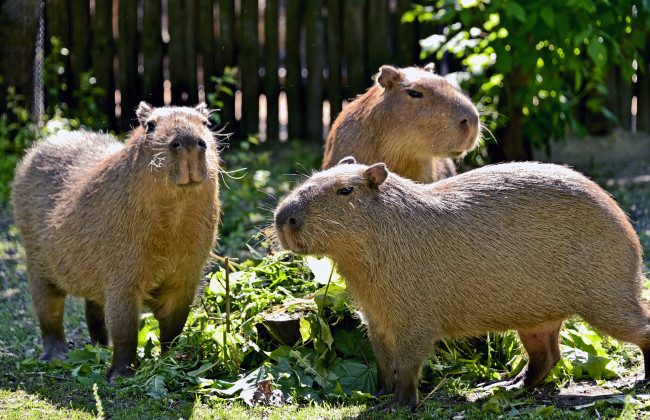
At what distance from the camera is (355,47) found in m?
10.0

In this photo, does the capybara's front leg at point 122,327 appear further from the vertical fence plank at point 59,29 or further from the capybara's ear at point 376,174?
the vertical fence plank at point 59,29

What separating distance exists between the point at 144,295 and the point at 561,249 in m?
2.11

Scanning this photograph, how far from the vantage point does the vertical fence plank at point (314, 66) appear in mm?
9977

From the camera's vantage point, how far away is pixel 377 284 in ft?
13.2

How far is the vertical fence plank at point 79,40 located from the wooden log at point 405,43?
11.6 ft

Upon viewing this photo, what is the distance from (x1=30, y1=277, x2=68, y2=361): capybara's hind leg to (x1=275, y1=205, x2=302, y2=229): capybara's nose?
6.24 ft

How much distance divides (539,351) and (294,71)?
642cm

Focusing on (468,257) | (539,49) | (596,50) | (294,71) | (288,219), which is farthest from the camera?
(294,71)

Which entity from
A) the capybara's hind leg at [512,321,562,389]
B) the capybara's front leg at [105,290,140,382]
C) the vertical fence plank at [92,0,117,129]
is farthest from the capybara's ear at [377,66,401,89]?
the vertical fence plank at [92,0,117,129]

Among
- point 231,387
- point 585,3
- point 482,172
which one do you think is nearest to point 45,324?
point 231,387

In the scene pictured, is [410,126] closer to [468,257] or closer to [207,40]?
[468,257]

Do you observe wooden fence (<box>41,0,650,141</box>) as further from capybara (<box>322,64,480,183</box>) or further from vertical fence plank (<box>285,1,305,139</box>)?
capybara (<box>322,64,480,183</box>)

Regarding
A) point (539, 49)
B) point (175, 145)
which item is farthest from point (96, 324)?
point (539, 49)

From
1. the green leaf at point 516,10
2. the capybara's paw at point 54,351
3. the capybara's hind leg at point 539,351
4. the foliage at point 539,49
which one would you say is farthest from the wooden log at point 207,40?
the capybara's hind leg at point 539,351
